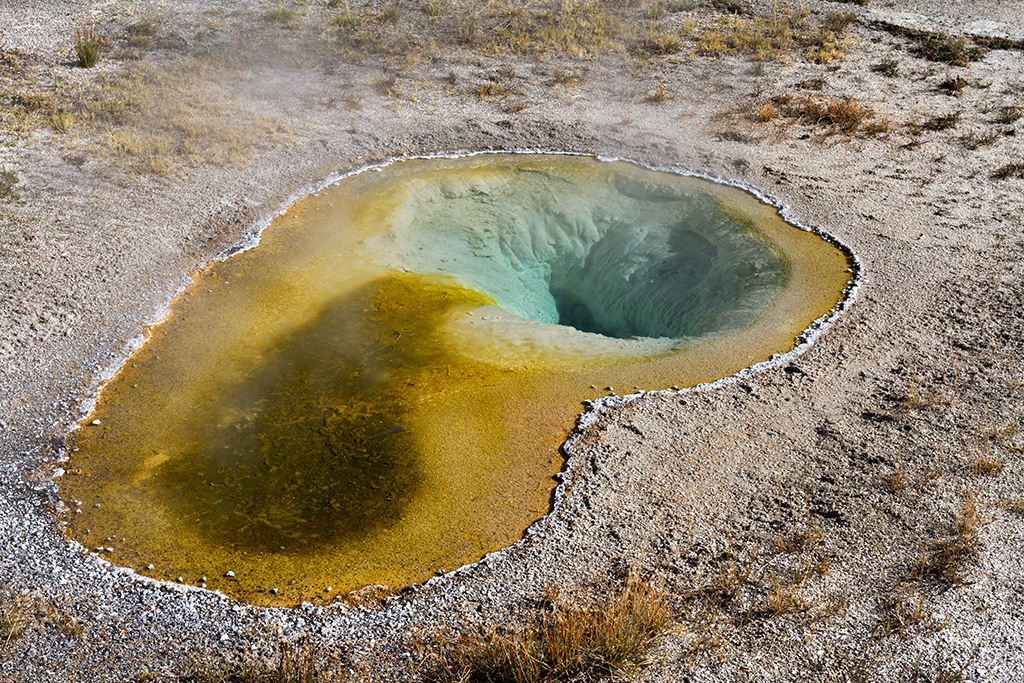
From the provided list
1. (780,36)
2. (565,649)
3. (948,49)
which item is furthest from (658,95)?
(565,649)

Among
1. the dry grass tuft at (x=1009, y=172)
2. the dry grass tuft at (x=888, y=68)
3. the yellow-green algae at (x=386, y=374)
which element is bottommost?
the yellow-green algae at (x=386, y=374)

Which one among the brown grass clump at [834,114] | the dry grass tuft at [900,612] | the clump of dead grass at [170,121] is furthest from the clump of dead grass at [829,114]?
the dry grass tuft at [900,612]

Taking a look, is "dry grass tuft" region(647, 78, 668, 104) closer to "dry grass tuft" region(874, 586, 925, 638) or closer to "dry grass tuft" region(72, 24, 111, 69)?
"dry grass tuft" region(72, 24, 111, 69)

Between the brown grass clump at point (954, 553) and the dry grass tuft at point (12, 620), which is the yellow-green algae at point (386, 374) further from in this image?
the brown grass clump at point (954, 553)

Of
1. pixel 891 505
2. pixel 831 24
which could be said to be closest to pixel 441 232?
pixel 891 505

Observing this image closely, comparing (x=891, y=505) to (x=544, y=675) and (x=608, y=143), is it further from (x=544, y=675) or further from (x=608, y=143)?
(x=608, y=143)

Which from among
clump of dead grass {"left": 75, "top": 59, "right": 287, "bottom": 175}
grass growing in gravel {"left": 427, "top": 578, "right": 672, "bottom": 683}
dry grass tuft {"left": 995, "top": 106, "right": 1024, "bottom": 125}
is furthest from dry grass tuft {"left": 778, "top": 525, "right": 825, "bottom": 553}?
dry grass tuft {"left": 995, "top": 106, "right": 1024, "bottom": 125}
